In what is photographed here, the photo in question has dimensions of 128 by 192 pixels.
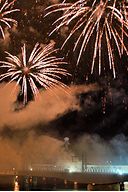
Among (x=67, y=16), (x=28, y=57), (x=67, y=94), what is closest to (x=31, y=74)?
(x=28, y=57)

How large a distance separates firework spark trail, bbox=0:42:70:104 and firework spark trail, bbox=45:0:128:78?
0.25 meters

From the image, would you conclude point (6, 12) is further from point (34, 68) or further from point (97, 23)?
point (97, 23)

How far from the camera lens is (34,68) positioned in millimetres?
4906

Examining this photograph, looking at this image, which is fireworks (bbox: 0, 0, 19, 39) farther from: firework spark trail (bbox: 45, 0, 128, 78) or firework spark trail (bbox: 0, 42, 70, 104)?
firework spark trail (bbox: 45, 0, 128, 78)

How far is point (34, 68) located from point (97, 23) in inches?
38.5

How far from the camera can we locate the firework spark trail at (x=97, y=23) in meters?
4.59

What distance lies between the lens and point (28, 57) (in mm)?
4902

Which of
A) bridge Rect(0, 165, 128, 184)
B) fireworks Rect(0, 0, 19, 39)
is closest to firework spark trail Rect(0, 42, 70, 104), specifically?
fireworks Rect(0, 0, 19, 39)

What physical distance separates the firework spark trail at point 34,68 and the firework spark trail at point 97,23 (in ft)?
0.81

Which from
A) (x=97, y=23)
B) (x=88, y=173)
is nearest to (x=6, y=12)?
(x=97, y=23)

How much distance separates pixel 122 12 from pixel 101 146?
66.4 inches

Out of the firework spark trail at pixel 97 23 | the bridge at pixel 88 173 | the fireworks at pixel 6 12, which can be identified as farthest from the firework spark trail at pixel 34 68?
the bridge at pixel 88 173

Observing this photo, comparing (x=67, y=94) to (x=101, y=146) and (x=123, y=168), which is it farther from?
(x=123, y=168)

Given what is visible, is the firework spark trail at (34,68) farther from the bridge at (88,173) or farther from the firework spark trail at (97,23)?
the bridge at (88,173)
